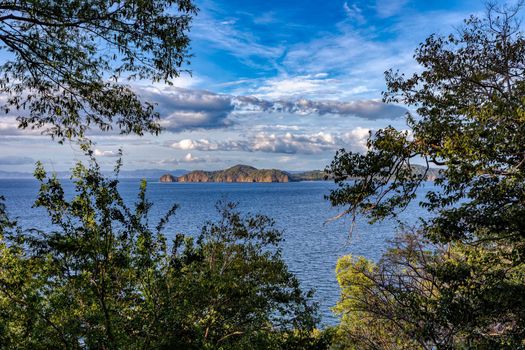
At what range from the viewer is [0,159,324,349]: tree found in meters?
8.80

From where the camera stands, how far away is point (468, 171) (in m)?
9.03

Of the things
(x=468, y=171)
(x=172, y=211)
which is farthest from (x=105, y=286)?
(x=468, y=171)

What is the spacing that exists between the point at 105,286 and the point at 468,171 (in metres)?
9.48

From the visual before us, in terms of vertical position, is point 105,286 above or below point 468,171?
below

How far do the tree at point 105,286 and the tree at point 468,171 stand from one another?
5.45 metres

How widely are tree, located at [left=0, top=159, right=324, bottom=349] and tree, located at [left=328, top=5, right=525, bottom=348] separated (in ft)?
17.9

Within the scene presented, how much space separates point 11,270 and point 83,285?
222cm

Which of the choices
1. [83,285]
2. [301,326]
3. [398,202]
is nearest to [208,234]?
[301,326]

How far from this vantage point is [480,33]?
38.8ft

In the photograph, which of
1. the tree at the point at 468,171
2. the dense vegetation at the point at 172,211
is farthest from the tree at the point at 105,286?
the tree at the point at 468,171

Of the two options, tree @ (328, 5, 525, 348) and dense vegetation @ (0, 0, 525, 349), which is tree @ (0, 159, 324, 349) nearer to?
dense vegetation @ (0, 0, 525, 349)

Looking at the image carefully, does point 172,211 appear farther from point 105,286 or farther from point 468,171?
point 468,171

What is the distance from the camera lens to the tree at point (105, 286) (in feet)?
28.9

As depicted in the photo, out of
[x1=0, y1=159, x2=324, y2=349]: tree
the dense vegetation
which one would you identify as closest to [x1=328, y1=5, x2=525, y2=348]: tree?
the dense vegetation
